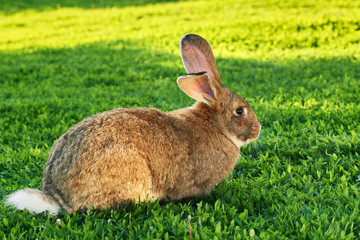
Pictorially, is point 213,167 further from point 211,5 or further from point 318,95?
point 211,5

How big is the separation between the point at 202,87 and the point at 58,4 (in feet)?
71.0

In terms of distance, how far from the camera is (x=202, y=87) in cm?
423

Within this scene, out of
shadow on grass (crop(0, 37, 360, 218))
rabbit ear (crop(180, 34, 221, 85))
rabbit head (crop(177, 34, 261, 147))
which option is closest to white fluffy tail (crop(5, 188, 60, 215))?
shadow on grass (crop(0, 37, 360, 218))

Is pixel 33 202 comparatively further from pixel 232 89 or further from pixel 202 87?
pixel 232 89

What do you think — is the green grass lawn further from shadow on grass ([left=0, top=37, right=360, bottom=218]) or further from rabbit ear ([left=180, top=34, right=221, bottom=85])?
rabbit ear ([left=180, top=34, right=221, bottom=85])

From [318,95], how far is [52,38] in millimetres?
11851

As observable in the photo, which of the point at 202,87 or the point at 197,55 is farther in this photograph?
the point at 197,55

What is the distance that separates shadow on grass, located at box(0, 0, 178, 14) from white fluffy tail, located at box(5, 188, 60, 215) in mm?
19720

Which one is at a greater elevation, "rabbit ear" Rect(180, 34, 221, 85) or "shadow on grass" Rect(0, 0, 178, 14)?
"shadow on grass" Rect(0, 0, 178, 14)

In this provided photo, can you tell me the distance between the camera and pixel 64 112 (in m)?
7.32

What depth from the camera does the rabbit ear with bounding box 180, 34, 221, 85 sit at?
174 inches

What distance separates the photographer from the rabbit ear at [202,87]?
407cm

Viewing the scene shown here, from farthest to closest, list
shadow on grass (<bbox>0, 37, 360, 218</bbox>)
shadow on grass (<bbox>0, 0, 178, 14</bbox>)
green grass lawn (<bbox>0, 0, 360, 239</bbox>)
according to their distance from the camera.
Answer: shadow on grass (<bbox>0, 0, 178, 14</bbox>) → shadow on grass (<bbox>0, 37, 360, 218</bbox>) → green grass lawn (<bbox>0, 0, 360, 239</bbox>)

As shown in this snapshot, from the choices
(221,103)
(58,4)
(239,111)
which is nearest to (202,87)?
(221,103)
